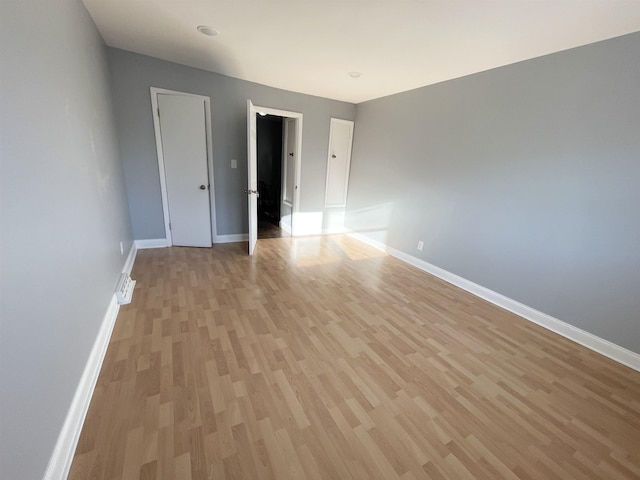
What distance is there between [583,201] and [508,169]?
0.69m

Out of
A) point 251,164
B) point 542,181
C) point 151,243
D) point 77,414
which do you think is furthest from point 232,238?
point 542,181

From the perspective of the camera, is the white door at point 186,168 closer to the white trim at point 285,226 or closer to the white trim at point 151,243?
the white trim at point 151,243

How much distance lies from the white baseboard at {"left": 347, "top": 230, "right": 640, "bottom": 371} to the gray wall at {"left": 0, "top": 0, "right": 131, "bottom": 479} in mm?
3554

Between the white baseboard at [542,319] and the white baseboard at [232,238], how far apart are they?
263 cm

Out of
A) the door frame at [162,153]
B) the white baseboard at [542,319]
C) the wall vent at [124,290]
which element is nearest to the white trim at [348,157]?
the white baseboard at [542,319]

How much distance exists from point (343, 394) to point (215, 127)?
370cm

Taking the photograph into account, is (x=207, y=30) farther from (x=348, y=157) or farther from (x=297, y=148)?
(x=348, y=157)

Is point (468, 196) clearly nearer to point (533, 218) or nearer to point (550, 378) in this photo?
point (533, 218)

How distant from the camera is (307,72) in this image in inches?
130

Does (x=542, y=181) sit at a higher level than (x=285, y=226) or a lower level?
higher

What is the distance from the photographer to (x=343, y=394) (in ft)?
5.43

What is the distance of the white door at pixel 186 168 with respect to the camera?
3467mm

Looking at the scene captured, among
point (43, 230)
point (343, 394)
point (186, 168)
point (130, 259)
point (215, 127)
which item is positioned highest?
point (215, 127)

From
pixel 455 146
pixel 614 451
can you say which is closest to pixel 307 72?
pixel 455 146
